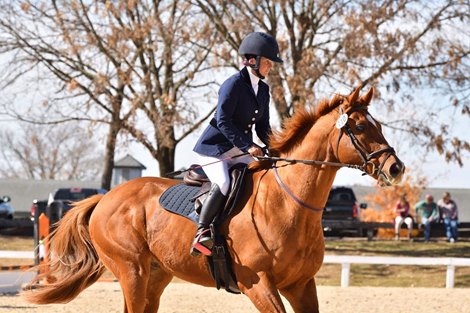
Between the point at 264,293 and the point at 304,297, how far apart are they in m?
0.41

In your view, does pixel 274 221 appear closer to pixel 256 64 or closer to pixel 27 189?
pixel 256 64

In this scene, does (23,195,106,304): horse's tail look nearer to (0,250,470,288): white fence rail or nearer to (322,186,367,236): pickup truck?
(0,250,470,288): white fence rail

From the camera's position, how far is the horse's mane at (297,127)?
7094mm

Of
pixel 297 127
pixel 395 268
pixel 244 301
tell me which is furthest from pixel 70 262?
pixel 395 268

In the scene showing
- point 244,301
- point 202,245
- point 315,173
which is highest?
point 315,173

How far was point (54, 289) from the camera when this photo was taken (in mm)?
8492

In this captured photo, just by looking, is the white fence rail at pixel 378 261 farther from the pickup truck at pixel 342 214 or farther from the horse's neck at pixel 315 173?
the horse's neck at pixel 315 173

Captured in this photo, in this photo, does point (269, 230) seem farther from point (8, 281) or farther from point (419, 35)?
point (419, 35)

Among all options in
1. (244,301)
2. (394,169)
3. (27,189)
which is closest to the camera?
(394,169)

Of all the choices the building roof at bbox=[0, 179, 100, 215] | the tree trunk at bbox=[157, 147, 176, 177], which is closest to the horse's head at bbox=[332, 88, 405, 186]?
the tree trunk at bbox=[157, 147, 176, 177]

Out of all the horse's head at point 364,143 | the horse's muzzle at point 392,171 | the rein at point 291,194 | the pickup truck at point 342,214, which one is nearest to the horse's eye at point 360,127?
the horse's head at point 364,143

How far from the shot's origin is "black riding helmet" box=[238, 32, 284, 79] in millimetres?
7125

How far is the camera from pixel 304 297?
6918mm

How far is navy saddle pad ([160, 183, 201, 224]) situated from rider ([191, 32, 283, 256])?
0.29 metres
